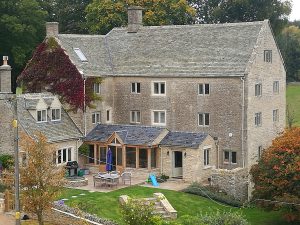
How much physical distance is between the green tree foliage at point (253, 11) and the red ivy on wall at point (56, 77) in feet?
137

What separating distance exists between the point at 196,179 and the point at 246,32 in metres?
13.7

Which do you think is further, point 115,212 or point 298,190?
point 298,190

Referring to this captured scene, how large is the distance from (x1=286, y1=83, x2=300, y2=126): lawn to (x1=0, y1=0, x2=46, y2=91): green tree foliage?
3453cm

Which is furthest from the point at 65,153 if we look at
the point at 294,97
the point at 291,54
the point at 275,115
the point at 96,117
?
the point at 291,54

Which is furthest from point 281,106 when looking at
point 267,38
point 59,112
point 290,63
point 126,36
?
point 290,63

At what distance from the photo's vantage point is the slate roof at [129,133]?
2014 inches

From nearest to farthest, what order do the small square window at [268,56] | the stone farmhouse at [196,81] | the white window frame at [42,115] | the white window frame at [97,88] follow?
the white window frame at [42,115], the stone farmhouse at [196,81], the small square window at [268,56], the white window frame at [97,88]

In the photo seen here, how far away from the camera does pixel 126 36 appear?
6091cm

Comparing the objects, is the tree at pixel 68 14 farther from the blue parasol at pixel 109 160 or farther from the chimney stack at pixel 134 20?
the blue parasol at pixel 109 160

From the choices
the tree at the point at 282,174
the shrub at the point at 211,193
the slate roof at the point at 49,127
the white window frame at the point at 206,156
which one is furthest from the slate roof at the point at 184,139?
the slate roof at the point at 49,127

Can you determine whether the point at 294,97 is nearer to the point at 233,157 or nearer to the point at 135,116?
the point at 135,116

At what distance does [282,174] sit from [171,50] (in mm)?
17154

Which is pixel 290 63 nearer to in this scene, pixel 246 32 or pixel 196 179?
Result: pixel 246 32

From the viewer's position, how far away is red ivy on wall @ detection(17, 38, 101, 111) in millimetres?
53750
